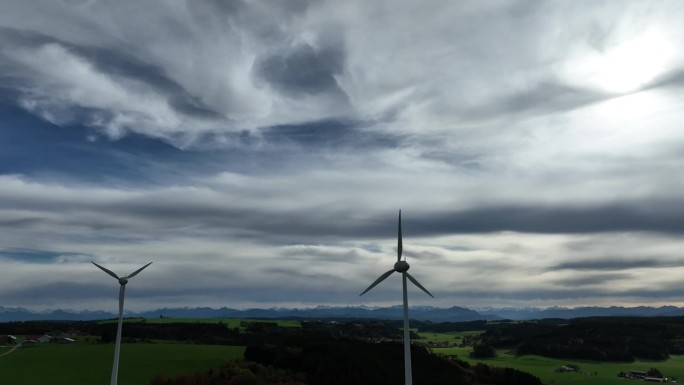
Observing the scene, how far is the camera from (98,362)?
162 m

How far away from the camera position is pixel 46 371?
14662cm

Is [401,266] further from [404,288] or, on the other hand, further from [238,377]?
[238,377]

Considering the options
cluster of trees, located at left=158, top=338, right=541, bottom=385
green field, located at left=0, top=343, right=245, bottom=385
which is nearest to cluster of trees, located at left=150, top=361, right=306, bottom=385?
cluster of trees, located at left=158, top=338, right=541, bottom=385

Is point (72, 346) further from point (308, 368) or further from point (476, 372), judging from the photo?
point (476, 372)

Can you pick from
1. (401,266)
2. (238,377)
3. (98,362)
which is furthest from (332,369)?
(401,266)

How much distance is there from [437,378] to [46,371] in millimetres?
111642

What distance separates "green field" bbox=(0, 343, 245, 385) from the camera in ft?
453

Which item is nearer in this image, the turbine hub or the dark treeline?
the turbine hub

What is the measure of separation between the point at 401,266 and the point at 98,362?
126384 millimetres

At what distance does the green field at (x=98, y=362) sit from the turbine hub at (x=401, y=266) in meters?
89.5

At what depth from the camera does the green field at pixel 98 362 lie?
138m

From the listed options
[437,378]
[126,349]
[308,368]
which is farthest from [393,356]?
[126,349]

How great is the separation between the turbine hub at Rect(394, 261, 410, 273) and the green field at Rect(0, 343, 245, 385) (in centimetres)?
8955

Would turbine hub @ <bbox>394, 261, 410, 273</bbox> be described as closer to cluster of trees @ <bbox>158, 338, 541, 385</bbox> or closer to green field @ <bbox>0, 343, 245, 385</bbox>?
cluster of trees @ <bbox>158, 338, 541, 385</bbox>
